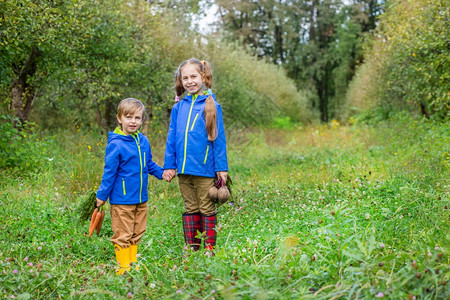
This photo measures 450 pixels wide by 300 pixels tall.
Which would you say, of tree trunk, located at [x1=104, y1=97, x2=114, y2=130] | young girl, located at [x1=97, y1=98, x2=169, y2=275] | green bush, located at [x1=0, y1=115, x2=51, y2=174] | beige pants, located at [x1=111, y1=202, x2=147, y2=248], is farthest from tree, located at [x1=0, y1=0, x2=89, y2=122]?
beige pants, located at [x1=111, y1=202, x2=147, y2=248]

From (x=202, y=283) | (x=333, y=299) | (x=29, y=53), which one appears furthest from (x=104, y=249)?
(x=29, y=53)

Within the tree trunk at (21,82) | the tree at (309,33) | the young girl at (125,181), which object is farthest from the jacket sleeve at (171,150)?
the tree at (309,33)

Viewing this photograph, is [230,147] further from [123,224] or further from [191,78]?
[123,224]

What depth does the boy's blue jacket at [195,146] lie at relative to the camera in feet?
13.3

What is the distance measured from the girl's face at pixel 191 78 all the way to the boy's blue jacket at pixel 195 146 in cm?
8

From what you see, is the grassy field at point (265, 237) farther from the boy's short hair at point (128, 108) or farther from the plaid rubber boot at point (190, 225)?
the boy's short hair at point (128, 108)

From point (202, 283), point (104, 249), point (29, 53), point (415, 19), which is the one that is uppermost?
point (415, 19)

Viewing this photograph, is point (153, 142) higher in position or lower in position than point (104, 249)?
higher

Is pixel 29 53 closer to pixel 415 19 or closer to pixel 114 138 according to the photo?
pixel 114 138

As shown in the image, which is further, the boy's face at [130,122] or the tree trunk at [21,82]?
the tree trunk at [21,82]

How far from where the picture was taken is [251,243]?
137 inches

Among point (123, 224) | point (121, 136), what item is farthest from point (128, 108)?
point (123, 224)

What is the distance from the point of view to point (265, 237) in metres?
3.97

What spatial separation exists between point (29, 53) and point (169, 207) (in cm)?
446
